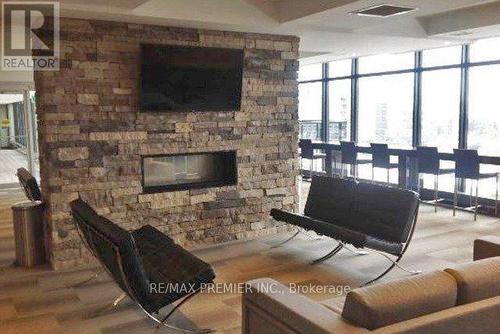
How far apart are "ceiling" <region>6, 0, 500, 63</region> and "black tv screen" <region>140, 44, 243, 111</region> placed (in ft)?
1.01

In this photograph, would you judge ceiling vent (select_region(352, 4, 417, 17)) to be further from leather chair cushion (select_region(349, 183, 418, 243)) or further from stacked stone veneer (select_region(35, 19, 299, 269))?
leather chair cushion (select_region(349, 183, 418, 243))

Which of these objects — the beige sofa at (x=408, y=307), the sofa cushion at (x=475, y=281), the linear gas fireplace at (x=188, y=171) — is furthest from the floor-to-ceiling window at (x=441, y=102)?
the beige sofa at (x=408, y=307)

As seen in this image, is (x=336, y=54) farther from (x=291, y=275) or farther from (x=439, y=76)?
(x=291, y=275)

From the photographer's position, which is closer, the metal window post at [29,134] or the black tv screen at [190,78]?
the black tv screen at [190,78]

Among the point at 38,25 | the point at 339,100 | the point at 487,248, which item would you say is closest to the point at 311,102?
the point at 339,100

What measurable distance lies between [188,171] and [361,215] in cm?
215

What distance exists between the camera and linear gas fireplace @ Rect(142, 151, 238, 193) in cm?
558

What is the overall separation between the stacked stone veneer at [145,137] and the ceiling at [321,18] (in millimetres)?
275

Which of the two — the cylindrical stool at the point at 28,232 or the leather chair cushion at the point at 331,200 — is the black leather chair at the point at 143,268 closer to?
the cylindrical stool at the point at 28,232

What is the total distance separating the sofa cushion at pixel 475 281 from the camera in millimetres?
2352

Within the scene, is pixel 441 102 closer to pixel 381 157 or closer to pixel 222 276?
pixel 381 157

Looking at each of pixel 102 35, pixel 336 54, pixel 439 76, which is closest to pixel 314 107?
pixel 336 54

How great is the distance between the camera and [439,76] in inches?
324

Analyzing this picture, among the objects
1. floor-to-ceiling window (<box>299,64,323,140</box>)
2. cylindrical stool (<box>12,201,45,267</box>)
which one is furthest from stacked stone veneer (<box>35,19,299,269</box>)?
floor-to-ceiling window (<box>299,64,323,140</box>)
